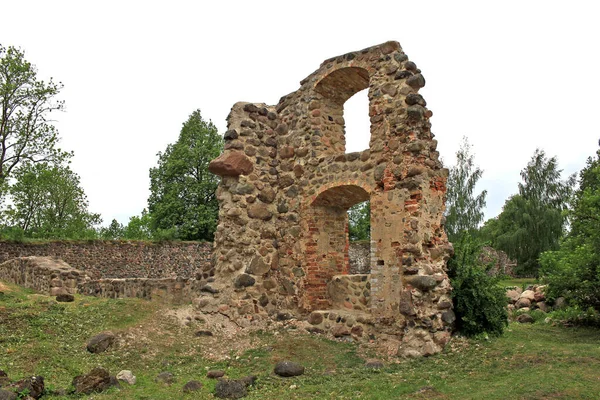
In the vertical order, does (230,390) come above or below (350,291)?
below

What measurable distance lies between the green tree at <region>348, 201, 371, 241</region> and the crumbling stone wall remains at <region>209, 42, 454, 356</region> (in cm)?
2484

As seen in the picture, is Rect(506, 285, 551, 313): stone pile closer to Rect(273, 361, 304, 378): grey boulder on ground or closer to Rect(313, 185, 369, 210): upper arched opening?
Rect(313, 185, 369, 210): upper arched opening

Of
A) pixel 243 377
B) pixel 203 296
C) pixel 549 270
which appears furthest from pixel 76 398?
pixel 549 270

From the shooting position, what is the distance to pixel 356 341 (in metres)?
9.36

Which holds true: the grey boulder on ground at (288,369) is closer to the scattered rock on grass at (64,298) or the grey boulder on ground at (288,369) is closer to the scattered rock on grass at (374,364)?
the scattered rock on grass at (374,364)

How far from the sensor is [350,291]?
10297mm

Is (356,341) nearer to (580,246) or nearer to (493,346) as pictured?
(493,346)

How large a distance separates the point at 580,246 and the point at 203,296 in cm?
837

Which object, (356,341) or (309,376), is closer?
(309,376)

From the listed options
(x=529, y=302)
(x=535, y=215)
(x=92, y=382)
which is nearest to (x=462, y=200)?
(x=535, y=215)

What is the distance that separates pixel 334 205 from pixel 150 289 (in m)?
5.93

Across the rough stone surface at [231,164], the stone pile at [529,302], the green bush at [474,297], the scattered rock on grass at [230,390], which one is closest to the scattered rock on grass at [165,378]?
the scattered rock on grass at [230,390]

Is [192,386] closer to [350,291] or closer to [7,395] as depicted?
[7,395]

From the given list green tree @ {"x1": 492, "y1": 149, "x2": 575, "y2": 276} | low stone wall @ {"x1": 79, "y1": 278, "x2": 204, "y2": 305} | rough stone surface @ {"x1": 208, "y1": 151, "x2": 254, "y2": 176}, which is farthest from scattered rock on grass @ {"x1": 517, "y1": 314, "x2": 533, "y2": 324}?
green tree @ {"x1": 492, "y1": 149, "x2": 575, "y2": 276}
